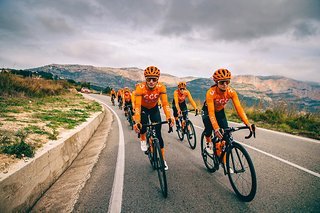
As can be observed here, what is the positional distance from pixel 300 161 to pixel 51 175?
20.1ft

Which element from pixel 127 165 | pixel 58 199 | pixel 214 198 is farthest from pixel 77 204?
pixel 214 198

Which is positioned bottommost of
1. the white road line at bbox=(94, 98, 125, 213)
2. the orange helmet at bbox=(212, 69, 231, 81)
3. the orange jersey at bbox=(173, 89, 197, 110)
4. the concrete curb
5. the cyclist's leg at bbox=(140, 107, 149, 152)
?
the white road line at bbox=(94, 98, 125, 213)

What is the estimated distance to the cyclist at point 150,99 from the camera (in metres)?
4.87

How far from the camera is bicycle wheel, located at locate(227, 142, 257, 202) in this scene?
342 cm

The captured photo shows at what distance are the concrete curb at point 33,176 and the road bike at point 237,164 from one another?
139 inches

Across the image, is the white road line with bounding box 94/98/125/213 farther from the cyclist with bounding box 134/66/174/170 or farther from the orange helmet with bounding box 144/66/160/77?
the orange helmet with bounding box 144/66/160/77

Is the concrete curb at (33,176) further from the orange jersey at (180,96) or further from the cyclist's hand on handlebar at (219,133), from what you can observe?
the orange jersey at (180,96)

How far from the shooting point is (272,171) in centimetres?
484

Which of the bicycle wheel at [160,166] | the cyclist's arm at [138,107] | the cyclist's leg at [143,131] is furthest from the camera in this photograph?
the cyclist's leg at [143,131]

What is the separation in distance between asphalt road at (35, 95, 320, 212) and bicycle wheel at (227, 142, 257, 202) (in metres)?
0.14

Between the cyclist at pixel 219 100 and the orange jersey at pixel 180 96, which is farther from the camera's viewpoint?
the orange jersey at pixel 180 96

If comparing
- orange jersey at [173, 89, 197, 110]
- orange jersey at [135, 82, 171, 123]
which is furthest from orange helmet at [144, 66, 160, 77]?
orange jersey at [173, 89, 197, 110]

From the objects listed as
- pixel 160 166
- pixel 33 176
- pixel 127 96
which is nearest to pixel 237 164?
pixel 160 166

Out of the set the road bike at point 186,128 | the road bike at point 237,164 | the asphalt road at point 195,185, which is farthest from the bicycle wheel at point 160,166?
the road bike at point 186,128
